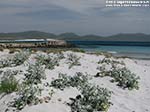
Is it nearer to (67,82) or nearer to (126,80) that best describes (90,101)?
(67,82)

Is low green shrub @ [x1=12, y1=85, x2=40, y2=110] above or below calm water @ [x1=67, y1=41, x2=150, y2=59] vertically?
above

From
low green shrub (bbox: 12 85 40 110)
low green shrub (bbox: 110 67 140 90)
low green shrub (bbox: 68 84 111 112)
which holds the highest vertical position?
low green shrub (bbox: 12 85 40 110)

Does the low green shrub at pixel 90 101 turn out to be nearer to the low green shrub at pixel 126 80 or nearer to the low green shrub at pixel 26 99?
the low green shrub at pixel 26 99

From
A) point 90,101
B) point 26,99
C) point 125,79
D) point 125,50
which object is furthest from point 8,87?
point 125,50

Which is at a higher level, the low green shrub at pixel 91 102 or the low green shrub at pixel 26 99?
the low green shrub at pixel 26 99

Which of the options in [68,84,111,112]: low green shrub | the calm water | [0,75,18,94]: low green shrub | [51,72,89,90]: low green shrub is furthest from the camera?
the calm water

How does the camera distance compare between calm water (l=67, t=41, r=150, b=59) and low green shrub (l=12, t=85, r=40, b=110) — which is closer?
low green shrub (l=12, t=85, r=40, b=110)

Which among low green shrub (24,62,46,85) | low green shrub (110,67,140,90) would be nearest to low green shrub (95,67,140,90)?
low green shrub (110,67,140,90)

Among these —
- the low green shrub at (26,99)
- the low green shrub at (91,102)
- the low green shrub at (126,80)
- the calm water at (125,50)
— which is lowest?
the calm water at (125,50)

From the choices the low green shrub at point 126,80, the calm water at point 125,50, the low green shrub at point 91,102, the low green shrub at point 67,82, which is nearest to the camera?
the low green shrub at point 91,102

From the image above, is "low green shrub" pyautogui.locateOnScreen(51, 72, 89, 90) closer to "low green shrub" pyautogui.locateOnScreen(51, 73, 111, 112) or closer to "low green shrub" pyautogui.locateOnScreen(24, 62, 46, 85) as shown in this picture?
"low green shrub" pyautogui.locateOnScreen(24, 62, 46, 85)

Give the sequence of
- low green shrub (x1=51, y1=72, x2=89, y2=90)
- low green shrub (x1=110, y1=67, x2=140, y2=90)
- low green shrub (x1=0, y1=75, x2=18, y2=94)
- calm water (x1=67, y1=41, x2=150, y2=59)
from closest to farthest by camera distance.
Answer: low green shrub (x1=0, y1=75, x2=18, y2=94)
low green shrub (x1=51, y1=72, x2=89, y2=90)
low green shrub (x1=110, y1=67, x2=140, y2=90)
calm water (x1=67, y1=41, x2=150, y2=59)

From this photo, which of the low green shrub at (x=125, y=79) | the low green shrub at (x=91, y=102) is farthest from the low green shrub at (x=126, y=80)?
the low green shrub at (x=91, y=102)

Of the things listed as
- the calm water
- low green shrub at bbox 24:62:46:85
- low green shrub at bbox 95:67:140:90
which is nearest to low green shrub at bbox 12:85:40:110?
low green shrub at bbox 24:62:46:85
